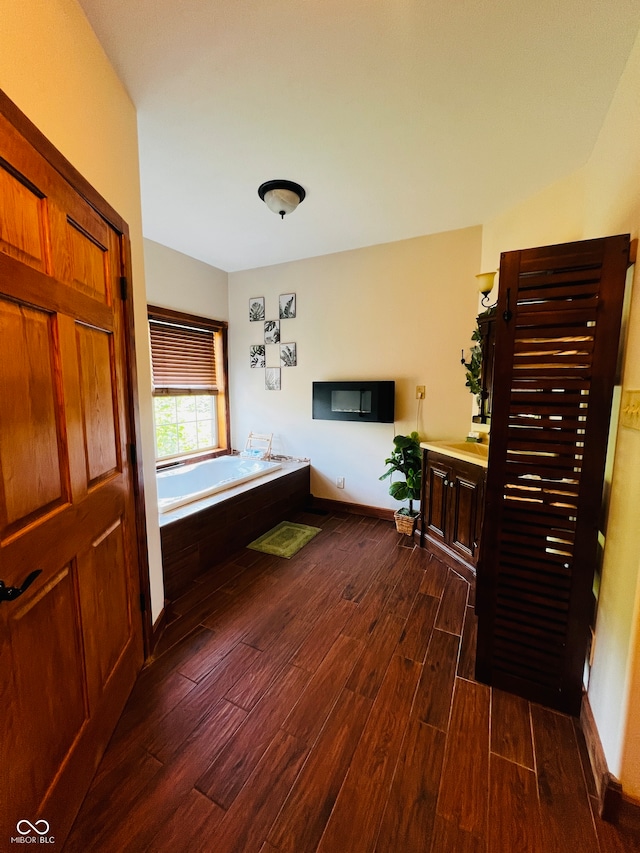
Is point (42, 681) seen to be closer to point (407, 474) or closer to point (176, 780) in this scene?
point (176, 780)

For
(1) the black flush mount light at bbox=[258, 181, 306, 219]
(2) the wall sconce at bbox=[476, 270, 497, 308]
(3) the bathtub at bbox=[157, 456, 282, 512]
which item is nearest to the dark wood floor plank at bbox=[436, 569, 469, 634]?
(3) the bathtub at bbox=[157, 456, 282, 512]

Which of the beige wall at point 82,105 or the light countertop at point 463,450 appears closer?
the beige wall at point 82,105

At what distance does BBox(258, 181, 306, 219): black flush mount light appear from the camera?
2284 mm

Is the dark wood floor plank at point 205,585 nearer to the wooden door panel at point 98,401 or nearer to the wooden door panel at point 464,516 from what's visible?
the wooden door panel at point 98,401

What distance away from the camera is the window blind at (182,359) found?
138 inches

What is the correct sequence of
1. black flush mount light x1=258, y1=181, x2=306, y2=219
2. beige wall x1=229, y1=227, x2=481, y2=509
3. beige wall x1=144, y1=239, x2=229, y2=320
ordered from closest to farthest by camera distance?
black flush mount light x1=258, y1=181, x2=306, y2=219, beige wall x1=229, y1=227, x2=481, y2=509, beige wall x1=144, y1=239, x2=229, y2=320

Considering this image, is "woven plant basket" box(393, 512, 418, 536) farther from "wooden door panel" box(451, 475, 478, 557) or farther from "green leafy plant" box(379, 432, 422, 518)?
"wooden door panel" box(451, 475, 478, 557)

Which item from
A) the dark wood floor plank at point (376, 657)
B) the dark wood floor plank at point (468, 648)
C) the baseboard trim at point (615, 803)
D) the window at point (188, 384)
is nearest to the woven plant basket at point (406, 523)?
the dark wood floor plank at point (468, 648)

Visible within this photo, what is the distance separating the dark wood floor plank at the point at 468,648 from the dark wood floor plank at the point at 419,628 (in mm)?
177

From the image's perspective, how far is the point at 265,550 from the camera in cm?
295

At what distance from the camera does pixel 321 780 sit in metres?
1.22

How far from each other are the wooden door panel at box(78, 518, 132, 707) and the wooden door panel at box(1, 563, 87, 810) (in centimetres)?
6

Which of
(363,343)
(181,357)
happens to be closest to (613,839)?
(363,343)

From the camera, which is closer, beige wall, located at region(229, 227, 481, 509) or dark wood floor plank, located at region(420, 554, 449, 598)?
dark wood floor plank, located at region(420, 554, 449, 598)
